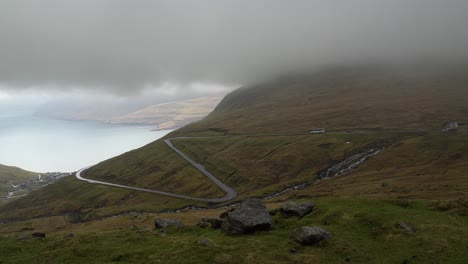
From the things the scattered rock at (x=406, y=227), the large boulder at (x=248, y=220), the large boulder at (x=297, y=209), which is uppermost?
the large boulder at (x=248, y=220)

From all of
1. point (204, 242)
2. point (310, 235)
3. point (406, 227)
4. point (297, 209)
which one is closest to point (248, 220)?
point (204, 242)

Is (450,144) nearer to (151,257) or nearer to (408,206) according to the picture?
(408,206)

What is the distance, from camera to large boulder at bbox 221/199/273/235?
40500 millimetres

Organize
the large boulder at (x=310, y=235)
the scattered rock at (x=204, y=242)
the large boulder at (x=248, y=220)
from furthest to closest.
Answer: the large boulder at (x=248, y=220) → the scattered rock at (x=204, y=242) → the large boulder at (x=310, y=235)

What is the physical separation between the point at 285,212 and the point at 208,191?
127 meters

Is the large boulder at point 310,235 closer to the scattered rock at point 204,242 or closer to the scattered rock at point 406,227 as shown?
the scattered rock at point 406,227

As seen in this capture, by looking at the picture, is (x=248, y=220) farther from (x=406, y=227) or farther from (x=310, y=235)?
(x=406, y=227)

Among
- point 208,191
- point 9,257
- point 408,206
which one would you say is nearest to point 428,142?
point 208,191

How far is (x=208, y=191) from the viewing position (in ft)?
556

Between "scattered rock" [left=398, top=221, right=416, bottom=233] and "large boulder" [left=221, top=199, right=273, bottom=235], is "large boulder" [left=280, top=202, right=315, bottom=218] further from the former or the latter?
"scattered rock" [left=398, top=221, right=416, bottom=233]

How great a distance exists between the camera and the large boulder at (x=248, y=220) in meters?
40.5

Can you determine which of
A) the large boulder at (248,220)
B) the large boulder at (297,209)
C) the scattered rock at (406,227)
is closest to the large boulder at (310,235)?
the large boulder at (248,220)

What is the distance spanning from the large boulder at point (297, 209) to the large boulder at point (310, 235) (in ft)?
26.4

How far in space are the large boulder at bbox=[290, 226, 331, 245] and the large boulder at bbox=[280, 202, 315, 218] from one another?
805cm
